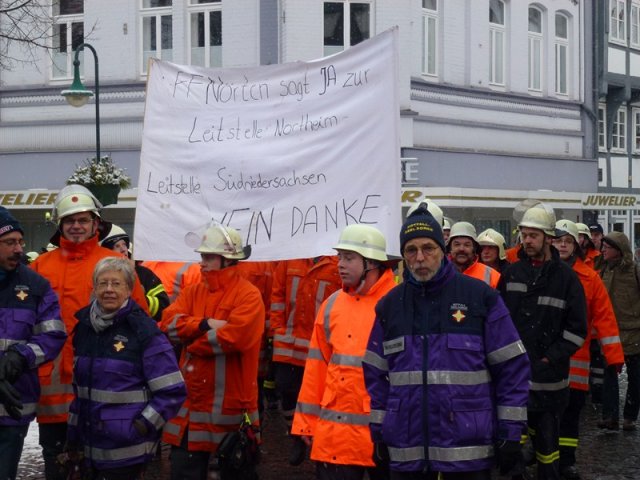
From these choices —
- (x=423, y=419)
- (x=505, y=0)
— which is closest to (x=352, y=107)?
(x=423, y=419)

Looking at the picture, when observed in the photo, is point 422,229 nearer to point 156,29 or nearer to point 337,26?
point 337,26

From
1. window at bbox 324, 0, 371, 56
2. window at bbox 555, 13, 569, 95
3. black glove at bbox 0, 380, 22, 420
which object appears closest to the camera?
black glove at bbox 0, 380, 22, 420

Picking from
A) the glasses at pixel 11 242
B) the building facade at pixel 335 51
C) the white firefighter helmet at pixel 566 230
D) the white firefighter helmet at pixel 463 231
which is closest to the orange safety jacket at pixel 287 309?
the white firefighter helmet at pixel 463 231

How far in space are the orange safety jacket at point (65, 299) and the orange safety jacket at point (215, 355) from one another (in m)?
0.34

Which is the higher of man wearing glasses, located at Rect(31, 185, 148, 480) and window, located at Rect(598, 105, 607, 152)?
window, located at Rect(598, 105, 607, 152)

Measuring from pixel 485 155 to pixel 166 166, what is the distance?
1979 cm

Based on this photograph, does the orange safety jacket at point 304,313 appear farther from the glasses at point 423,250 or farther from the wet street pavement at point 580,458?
the glasses at point 423,250

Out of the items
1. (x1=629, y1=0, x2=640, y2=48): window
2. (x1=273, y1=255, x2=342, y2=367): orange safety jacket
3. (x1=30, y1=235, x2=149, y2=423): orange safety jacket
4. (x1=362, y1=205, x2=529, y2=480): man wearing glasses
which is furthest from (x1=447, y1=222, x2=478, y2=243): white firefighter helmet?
(x1=629, y1=0, x2=640, y2=48): window

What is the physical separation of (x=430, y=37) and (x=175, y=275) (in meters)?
17.2

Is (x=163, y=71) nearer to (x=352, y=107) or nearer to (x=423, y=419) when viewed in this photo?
(x=352, y=107)

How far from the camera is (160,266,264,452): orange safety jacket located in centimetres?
721

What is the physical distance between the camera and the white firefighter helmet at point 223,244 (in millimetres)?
7309

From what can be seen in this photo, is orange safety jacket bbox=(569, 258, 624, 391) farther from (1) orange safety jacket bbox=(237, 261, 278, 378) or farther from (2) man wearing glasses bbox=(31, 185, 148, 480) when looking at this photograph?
(2) man wearing glasses bbox=(31, 185, 148, 480)

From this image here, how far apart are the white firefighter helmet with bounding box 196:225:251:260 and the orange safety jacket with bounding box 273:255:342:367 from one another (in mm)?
2209
